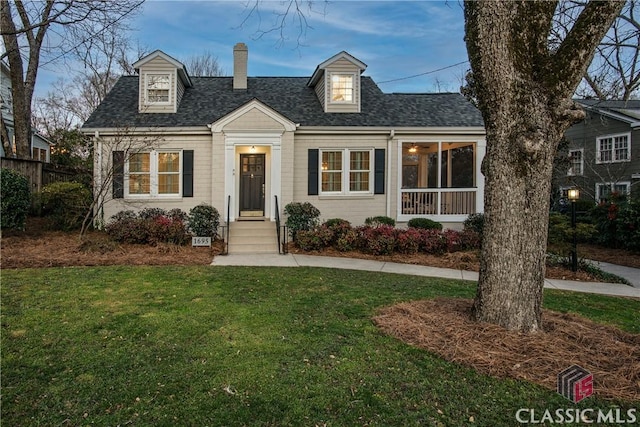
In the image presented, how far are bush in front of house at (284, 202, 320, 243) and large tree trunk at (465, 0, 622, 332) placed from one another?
24.0 ft

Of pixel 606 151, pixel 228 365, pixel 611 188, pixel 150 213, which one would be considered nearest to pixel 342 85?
pixel 150 213

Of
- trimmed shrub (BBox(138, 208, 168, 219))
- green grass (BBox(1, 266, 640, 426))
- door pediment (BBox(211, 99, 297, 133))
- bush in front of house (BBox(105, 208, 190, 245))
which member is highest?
door pediment (BBox(211, 99, 297, 133))

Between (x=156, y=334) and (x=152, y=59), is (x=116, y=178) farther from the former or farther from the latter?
(x=156, y=334)

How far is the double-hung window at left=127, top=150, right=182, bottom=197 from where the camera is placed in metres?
11.5

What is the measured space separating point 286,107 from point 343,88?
2053mm

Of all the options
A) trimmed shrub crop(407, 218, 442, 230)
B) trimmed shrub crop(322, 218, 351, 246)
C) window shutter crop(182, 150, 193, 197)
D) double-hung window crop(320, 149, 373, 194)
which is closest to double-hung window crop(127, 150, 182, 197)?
window shutter crop(182, 150, 193, 197)

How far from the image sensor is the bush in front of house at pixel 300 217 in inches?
426

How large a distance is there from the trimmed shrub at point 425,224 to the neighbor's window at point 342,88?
4606mm

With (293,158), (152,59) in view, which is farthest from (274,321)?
(152,59)

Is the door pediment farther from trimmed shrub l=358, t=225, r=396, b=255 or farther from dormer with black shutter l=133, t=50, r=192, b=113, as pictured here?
trimmed shrub l=358, t=225, r=396, b=255

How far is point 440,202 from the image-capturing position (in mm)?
12180

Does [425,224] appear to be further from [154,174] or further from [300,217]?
[154,174]

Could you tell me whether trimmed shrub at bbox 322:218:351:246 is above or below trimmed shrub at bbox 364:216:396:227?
below

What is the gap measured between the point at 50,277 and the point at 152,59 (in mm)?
8389
